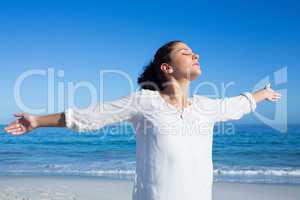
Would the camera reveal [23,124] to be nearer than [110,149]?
Yes

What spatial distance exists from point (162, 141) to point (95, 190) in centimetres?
621

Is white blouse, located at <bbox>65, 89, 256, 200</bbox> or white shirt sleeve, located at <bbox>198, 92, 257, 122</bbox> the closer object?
white blouse, located at <bbox>65, 89, 256, 200</bbox>

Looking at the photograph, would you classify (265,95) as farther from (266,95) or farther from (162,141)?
(162,141)

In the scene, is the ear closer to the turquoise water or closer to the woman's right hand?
the woman's right hand

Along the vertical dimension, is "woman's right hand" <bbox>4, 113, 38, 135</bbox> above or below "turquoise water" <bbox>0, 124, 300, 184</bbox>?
above

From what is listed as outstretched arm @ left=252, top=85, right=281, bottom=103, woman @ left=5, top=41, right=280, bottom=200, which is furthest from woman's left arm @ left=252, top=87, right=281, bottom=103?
woman @ left=5, top=41, right=280, bottom=200

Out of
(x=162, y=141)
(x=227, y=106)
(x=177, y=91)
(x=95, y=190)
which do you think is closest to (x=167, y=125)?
(x=162, y=141)

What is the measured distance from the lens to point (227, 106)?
267 centimetres

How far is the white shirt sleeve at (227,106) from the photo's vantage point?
8.51 ft

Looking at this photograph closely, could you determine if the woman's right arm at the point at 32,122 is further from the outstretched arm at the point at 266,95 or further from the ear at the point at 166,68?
the outstretched arm at the point at 266,95

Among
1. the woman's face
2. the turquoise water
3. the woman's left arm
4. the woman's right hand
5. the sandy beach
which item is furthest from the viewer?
the turquoise water

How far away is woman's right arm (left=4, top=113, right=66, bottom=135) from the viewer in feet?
7.41

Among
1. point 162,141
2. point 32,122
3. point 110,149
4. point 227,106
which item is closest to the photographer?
point 32,122

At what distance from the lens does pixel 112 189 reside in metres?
8.45
